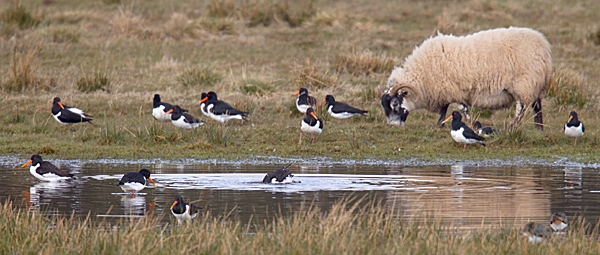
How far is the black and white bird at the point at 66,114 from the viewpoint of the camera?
46.6ft

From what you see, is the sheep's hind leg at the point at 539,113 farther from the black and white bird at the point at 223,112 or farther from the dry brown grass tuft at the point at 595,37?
the dry brown grass tuft at the point at 595,37

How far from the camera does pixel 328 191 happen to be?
31.0 feet

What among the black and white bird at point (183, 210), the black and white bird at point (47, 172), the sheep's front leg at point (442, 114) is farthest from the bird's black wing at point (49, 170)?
the sheep's front leg at point (442, 114)

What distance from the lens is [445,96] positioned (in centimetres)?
1416

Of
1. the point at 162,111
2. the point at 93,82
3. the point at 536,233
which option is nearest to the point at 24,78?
the point at 93,82

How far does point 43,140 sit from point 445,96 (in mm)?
6298

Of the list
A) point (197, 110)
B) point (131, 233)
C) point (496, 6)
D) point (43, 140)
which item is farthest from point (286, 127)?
point (496, 6)

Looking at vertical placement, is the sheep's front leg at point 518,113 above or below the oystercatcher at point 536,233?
above

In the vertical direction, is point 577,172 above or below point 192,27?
below

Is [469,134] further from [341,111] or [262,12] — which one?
[262,12]

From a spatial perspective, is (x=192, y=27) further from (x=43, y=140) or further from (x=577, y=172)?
(x=577, y=172)

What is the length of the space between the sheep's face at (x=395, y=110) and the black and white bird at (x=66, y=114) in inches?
191

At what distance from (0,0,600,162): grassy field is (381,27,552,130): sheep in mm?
511

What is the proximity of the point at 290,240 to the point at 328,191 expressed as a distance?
3257mm
